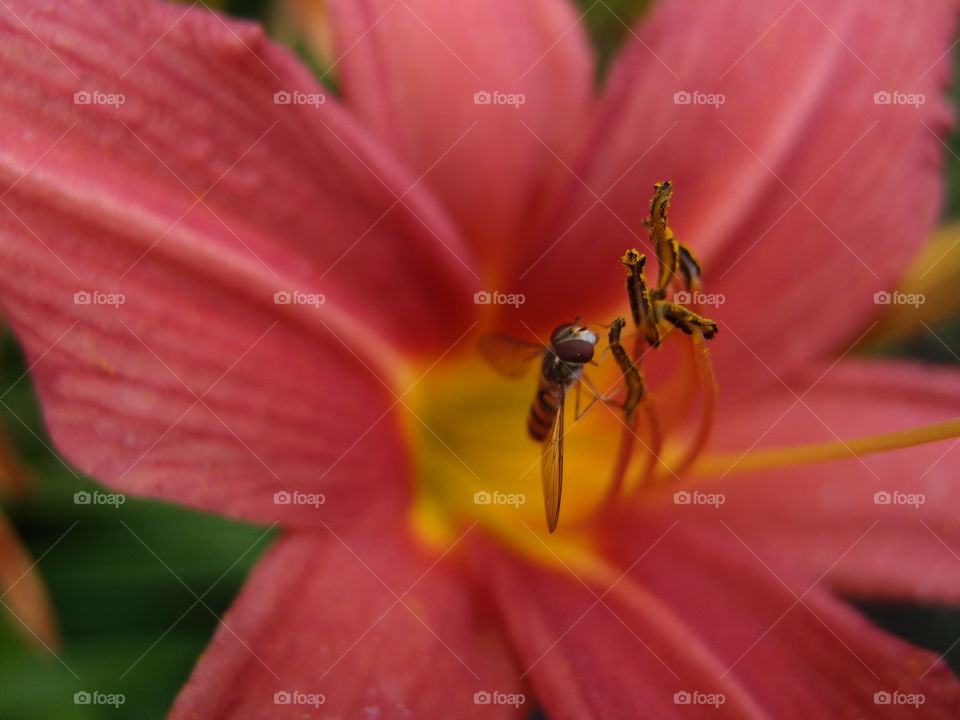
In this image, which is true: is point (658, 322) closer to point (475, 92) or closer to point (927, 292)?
point (475, 92)

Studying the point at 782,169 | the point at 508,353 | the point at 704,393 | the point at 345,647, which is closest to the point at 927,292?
the point at 782,169

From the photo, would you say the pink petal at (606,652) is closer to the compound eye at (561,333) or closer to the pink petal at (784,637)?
the pink petal at (784,637)

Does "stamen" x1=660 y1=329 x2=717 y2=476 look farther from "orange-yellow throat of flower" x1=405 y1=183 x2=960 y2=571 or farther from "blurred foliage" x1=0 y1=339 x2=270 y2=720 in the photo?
"blurred foliage" x1=0 y1=339 x2=270 y2=720

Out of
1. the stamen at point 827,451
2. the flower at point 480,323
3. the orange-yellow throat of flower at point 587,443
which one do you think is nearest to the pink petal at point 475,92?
the flower at point 480,323

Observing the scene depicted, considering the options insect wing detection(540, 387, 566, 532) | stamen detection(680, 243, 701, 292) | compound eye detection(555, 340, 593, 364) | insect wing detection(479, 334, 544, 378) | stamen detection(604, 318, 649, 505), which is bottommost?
insect wing detection(540, 387, 566, 532)

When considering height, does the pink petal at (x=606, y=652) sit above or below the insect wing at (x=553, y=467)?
below

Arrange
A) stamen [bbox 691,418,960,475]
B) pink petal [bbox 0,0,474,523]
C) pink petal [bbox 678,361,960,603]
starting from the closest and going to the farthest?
pink petal [bbox 0,0,474,523]
stamen [bbox 691,418,960,475]
pink petal [bbox 678,361,960,603]

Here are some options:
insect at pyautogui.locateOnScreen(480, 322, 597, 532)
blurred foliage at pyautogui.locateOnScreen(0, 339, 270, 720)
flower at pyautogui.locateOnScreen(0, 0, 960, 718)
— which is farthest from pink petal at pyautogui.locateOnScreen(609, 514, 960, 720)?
blurred foliage at pyautogui.locateOnScreen(0, 339, 270, 720)
